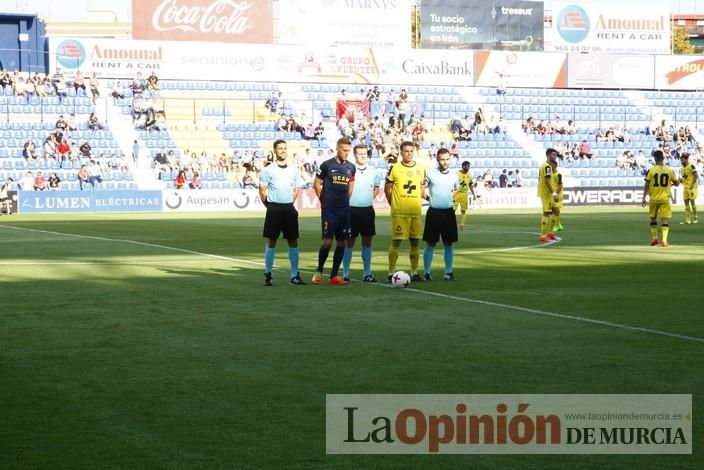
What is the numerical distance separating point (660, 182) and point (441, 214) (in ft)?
32.1

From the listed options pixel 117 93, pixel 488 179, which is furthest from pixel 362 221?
pixel 117 93

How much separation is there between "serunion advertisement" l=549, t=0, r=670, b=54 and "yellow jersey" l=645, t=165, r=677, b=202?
46.8m

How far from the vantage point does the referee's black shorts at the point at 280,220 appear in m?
16.1

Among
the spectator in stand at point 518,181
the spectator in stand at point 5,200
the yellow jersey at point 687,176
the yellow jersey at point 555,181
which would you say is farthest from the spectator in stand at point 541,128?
the yellow jersey at point 555,181

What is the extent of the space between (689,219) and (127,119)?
1146 inches

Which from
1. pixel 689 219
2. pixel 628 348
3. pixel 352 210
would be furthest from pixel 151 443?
pixel 689 219

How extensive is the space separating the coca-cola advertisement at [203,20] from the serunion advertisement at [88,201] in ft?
43.2

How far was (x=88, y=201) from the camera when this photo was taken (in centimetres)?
4984

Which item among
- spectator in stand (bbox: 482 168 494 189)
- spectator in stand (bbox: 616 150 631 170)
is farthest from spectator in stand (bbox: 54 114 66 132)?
spectator in stand (bbox: 616 150 631 170)

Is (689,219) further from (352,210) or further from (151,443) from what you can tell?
(151,443)

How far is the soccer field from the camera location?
6852 millimetres

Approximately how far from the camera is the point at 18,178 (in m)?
50.2

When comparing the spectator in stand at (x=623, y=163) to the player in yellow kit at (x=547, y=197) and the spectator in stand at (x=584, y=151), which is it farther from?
the player in yellow kit at (x=547, y=197)

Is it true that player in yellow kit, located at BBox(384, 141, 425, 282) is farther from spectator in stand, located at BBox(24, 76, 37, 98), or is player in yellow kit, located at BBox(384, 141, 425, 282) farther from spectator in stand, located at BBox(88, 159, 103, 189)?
spectator in stand, located at BBox(24, 76, 37, 98)
